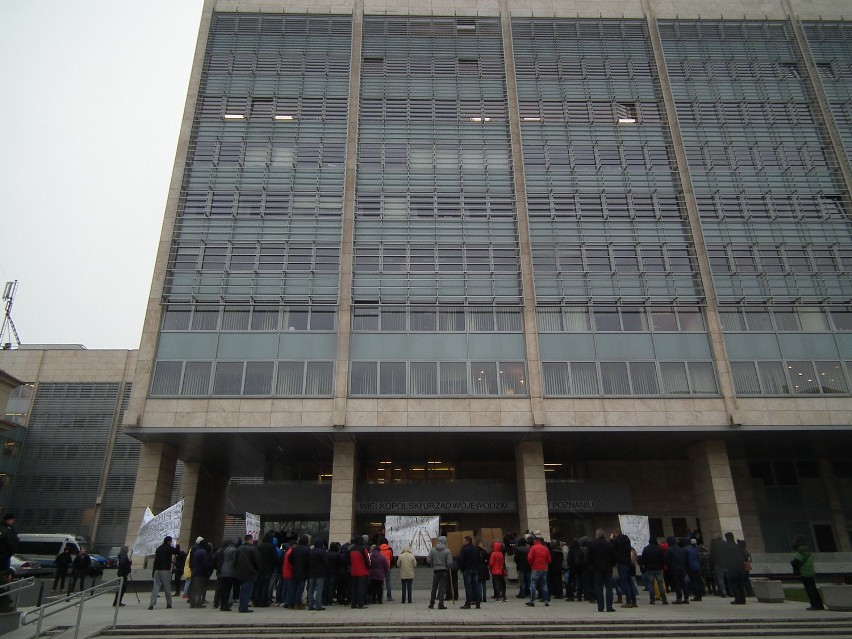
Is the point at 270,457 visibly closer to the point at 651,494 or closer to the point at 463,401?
the point at 463,401

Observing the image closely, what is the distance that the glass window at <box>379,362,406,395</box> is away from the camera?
28250mm

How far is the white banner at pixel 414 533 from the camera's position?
21.4 meters

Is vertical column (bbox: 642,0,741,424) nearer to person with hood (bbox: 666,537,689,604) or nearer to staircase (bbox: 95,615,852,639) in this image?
person with hood (bbox: 666,537,689,604)

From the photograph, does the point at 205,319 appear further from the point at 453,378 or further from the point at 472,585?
the point at 472,585

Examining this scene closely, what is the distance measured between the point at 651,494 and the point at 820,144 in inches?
885

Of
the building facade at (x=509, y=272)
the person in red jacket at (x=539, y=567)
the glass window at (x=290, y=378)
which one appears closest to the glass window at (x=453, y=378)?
the building facade at (x=509, y=272)

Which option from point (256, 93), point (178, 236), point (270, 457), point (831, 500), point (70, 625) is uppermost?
point (256, 93)

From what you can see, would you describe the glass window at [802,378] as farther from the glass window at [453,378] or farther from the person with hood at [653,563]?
the person with hood at [653,563]

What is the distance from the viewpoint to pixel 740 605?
16.3 m

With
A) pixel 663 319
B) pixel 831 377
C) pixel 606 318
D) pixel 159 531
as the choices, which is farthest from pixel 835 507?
pixel 159 531

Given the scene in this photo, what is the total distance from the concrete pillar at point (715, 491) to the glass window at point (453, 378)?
12507 mm

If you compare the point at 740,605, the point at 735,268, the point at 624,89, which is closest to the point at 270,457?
the point at 740,605

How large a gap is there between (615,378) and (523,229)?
9.04 meters

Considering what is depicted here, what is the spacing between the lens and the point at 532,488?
28.3 meters
